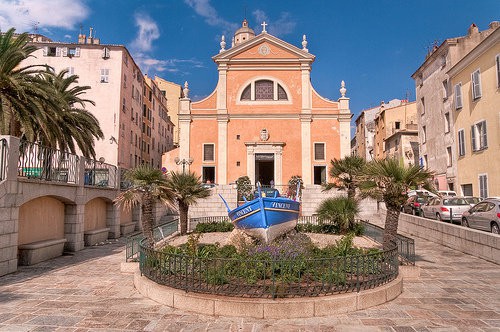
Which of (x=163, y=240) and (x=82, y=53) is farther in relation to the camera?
(x=82, y=53)

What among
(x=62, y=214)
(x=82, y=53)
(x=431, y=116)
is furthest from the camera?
(x=82, y=53)

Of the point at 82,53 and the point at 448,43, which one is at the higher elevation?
the point at 82,53

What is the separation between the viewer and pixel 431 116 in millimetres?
30844

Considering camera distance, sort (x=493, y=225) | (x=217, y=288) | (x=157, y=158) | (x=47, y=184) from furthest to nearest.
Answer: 1. (x=157, y=158)
2. (x=493, y=225)
3. (x=47, y=184)
4. (x=217, y=288)

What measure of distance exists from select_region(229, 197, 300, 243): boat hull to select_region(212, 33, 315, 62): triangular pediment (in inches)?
912

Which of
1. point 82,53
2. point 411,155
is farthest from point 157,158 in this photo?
point 411,155

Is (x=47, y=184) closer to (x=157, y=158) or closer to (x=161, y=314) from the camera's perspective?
(x=161, y=314)

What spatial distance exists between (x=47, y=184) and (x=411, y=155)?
1415 inches

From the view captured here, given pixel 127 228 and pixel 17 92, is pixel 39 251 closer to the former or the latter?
pixel 17 92

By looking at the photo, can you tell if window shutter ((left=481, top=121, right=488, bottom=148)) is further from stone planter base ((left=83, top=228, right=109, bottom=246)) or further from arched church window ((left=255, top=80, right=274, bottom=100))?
stone planter base ((left=83, top=228, right=109, bottom=246))

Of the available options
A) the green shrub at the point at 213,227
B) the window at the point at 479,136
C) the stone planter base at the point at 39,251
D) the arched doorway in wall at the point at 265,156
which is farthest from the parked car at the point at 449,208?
the stone planter base at the point at 39,251

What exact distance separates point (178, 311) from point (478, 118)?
2311 cm

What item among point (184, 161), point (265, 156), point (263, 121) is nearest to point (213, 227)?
point (184, 161)

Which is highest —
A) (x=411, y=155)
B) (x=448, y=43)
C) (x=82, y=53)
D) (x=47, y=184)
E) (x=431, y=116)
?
(x=82, y=53)
